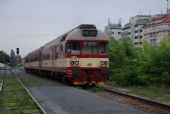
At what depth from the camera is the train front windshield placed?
26391mm

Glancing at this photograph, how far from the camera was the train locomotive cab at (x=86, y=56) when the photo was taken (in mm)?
26250

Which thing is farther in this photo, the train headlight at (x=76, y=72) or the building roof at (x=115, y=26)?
the building roof at (x=115, y=26)

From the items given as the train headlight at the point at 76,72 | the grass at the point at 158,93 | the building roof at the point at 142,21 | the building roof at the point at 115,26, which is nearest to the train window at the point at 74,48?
the train headlight at the point at 76,72

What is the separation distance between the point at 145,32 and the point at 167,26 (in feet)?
34.4

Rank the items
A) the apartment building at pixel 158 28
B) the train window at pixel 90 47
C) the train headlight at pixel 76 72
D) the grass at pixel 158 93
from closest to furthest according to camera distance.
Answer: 1. the grass at pixel 158 93
2. the train headlight at pixel 76 72
3. the train window at pixel 90 47
4. the apartment building at pixel 158 28

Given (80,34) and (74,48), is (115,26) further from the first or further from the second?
(74,48)

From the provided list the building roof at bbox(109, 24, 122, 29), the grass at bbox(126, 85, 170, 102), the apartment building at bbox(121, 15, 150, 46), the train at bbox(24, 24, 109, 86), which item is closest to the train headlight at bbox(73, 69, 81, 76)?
the train at bbox(24, 24, 109, 86)

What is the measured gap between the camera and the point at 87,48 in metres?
26.8

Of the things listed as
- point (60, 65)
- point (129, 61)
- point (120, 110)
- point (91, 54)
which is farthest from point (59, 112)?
point (129, 61)

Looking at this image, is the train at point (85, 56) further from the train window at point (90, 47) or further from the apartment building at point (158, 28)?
the apartment building at point (158, 28)

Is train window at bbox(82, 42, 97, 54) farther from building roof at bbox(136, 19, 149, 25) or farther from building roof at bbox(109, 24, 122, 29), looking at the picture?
building roof at bbox(109, 24, 122, 29)

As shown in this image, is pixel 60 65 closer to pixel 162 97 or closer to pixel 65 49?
pixel 65 49

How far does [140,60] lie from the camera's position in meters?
28.0

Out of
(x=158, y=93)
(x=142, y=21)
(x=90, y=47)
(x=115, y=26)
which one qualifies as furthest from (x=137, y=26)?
(x=158, y=93)
